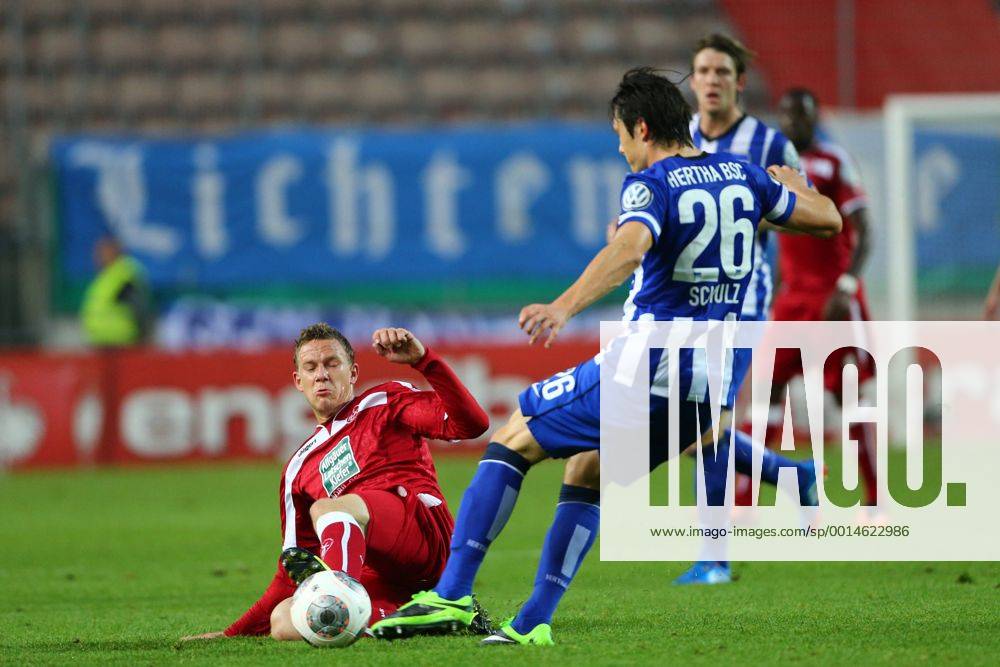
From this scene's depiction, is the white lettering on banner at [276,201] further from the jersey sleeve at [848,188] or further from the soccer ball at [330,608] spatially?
the soccer ball at [330,608]

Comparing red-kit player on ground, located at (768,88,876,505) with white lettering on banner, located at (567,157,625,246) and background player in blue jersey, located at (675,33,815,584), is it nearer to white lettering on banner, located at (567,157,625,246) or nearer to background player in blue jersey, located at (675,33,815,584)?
background player in blue jersey, located at (675,33,815,584)

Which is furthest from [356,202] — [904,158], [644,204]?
[644,204]

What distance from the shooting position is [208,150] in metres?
15.8

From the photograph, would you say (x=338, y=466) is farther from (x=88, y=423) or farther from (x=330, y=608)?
(x=88, y=423)

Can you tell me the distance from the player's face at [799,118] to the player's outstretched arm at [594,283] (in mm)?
3397

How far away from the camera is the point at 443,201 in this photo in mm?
15930

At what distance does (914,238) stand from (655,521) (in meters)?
7.55

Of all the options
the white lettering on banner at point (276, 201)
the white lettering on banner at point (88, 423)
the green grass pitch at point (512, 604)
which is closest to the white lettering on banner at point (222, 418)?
the white lettering on banner at point (88, 423)

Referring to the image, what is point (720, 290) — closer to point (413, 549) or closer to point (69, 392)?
point (413, 549)

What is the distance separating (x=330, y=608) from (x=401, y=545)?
19.7 inches

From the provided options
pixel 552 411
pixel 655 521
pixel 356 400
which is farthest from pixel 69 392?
pixel 552 411

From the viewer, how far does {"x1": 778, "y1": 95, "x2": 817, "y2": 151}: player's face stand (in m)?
7.91

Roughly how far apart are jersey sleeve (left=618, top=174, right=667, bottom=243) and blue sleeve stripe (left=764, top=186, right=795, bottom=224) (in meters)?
0.52

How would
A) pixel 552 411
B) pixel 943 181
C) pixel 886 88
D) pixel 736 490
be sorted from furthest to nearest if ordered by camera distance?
pixel 886 88
pixel 943 181
pixel 736 490
pixel 552 411
